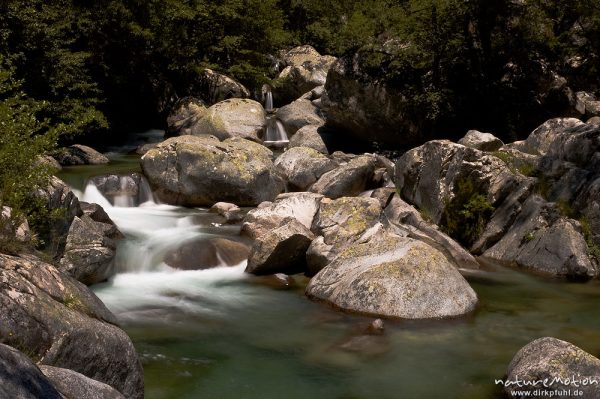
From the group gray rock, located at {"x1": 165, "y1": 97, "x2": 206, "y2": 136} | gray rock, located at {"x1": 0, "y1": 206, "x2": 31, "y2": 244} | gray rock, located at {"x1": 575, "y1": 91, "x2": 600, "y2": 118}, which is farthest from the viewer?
gray rock, located at {"x1": 165, "y1": 97, "x2": 206, "y2": 136}

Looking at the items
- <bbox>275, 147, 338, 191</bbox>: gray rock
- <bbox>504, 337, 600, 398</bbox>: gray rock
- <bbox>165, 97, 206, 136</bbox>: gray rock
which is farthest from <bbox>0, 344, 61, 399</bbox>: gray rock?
<bbox>165, 97, 206, 136</bbox>: gray rock

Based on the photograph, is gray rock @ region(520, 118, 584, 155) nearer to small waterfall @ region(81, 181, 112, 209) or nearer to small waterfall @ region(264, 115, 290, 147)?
small waterfall @ region(264, 115, 290, 147)

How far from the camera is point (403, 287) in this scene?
1025 cm

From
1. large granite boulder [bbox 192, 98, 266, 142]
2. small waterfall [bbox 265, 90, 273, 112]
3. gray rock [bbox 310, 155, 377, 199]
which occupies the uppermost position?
small waterfall [bbox 265, 90, 273, 112]

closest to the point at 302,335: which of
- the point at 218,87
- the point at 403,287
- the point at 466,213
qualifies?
the point at 403,287

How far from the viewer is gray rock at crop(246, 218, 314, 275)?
12.3 meters

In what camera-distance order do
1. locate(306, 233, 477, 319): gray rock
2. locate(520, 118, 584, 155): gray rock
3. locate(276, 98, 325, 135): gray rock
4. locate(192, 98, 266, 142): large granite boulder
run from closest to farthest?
locate(306, 233, 477, 319): gray rock, locate(520, 118, 584, 155): gray rock, locate(192, 98, 266, 142): large granite boulder, locate(276, 98, 325, 135): gray rock

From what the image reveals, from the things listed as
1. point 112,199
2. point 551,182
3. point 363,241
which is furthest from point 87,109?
point 551,182

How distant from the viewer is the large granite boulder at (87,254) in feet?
36.4

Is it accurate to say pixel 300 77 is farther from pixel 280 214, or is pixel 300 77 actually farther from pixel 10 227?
pixel 10 227

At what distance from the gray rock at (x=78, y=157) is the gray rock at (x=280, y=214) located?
30.5ft

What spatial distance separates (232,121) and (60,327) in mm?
20021

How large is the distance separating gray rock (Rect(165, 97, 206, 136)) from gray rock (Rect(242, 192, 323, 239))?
12019 millimetres

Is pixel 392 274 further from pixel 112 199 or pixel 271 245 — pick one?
pixel 112 199
